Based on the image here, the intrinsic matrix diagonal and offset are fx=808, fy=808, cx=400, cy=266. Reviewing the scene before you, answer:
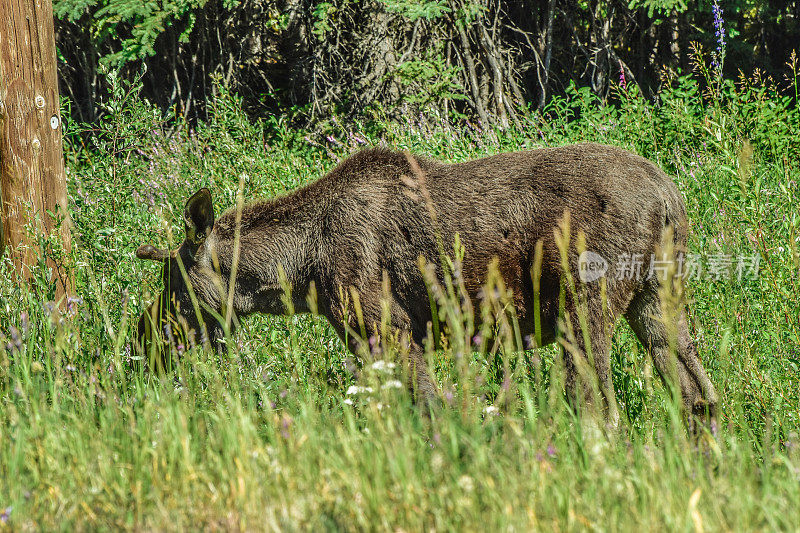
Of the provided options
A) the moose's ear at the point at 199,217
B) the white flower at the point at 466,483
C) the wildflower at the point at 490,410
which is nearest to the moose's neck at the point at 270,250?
the moose's ear at the point at 199,217

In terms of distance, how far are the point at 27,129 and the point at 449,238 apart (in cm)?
318

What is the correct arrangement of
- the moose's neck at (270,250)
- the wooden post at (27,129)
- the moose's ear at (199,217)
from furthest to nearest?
the wooden post at (27,129)
the moose's neck at (270,250)
the moose's ear at (199,217)

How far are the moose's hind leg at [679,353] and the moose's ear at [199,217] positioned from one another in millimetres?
2608

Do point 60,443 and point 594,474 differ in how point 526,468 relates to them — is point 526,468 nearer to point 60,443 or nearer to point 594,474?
point 594,474

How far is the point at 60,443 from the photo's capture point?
3234 millimetres

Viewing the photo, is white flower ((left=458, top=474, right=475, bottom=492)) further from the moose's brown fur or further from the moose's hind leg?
the moose's hind leg

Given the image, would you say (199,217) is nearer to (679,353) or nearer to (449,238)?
(449,238)

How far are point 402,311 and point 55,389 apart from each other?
1901mm

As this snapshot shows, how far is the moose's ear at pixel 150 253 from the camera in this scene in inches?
A: 200

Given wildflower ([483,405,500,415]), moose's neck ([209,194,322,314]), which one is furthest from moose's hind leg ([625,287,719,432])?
moose's neck ([209,194,322,314])

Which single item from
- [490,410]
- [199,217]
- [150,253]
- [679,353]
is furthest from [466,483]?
[150,253]

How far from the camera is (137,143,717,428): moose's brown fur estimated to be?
4.45 metres

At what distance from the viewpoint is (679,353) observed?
4812 millimetres

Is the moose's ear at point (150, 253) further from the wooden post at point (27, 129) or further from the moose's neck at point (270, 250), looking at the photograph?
the wooden post at point (27, 129)
